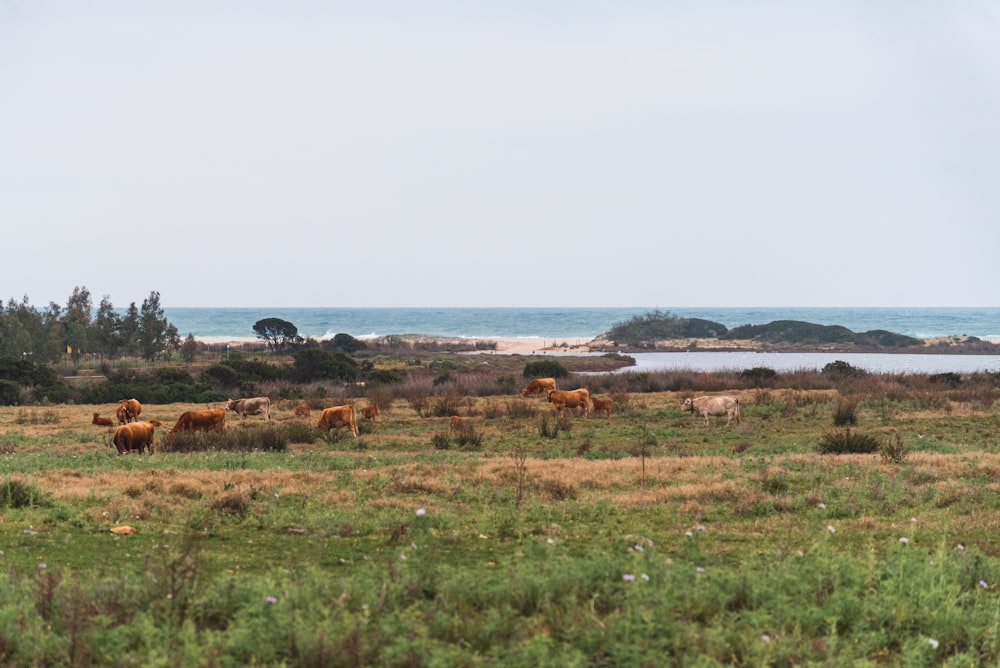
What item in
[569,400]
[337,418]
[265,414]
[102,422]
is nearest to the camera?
[337,418]

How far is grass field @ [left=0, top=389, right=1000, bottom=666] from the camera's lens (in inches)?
241

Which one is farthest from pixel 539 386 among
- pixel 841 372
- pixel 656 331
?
pixel 656 331

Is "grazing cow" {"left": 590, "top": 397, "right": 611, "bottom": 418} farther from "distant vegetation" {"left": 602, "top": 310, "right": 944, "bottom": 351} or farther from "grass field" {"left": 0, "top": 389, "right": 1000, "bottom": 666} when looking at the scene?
"distant vegetation" {"left": 602, "top": 310, "right": 944, "bottom": 351}

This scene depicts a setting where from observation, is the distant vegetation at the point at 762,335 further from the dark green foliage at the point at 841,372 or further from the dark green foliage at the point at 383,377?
the dark green foliage at the point at 383,377

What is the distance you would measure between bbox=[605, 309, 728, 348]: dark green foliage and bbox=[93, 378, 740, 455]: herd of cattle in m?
73.6

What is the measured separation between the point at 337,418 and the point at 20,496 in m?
13.1

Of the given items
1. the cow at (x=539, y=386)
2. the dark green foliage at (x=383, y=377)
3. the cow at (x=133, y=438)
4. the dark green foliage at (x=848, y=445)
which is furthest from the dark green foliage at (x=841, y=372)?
the cow at (x=133, y=438)

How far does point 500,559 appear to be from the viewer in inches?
350

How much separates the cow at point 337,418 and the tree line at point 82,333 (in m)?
43.4

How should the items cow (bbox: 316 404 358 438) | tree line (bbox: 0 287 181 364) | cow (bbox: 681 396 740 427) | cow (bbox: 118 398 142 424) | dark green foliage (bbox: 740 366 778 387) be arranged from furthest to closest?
tree line (bbox: 0 287 181 364) < dark green foliage (bbox: 740 366 778 387) < cow (bbox: 681 396 740 427) < cow (bbox: 118 398 142 424) < cow (bbox: 316 404 358 438)

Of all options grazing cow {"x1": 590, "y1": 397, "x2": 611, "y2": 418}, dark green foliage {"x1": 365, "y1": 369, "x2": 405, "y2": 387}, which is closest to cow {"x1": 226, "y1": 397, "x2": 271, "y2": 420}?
grazing cow {"x1": 590, "y1": 397, "x2": 611, "y2": 418}

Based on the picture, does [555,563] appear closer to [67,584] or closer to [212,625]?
[212,625]

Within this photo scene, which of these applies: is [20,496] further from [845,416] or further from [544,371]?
[544,371]

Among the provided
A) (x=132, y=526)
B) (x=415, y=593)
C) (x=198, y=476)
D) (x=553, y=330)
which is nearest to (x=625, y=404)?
(x=198, y=476)
